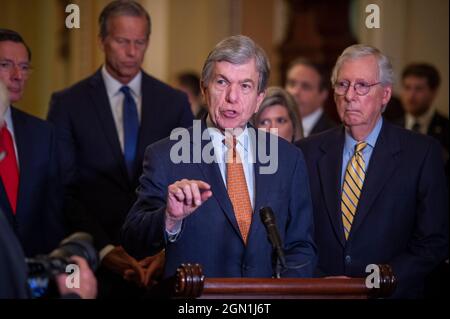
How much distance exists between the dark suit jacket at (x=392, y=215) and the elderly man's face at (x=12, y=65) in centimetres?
140

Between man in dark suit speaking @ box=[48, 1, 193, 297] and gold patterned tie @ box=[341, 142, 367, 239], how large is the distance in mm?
971

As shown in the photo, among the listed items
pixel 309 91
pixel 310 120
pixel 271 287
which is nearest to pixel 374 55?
pixel 271 287

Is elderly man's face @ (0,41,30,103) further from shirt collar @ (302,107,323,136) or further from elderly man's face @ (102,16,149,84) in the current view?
shirt collar @ (302,107,323,136)

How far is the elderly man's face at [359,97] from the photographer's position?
4246mm

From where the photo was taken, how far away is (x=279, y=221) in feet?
12.2

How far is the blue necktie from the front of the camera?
4.80m

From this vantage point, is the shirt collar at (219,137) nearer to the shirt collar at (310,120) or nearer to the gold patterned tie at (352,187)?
the gold patterned tie at (352,187)

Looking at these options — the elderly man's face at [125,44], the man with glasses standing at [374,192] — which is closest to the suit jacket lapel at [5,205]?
the elderly man's face at [125,44]

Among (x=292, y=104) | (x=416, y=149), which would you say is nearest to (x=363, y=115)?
(x=416, y=149)

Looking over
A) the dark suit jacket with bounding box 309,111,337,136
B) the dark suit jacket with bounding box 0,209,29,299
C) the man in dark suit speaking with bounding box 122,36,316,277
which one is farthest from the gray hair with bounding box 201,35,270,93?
the dark suit jacket with bounding box 309,111,337,136

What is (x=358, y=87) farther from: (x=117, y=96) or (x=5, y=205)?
(x=5, y=205)

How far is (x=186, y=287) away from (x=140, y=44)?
194 centimetres

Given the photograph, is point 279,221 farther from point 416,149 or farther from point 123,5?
point 123,5
